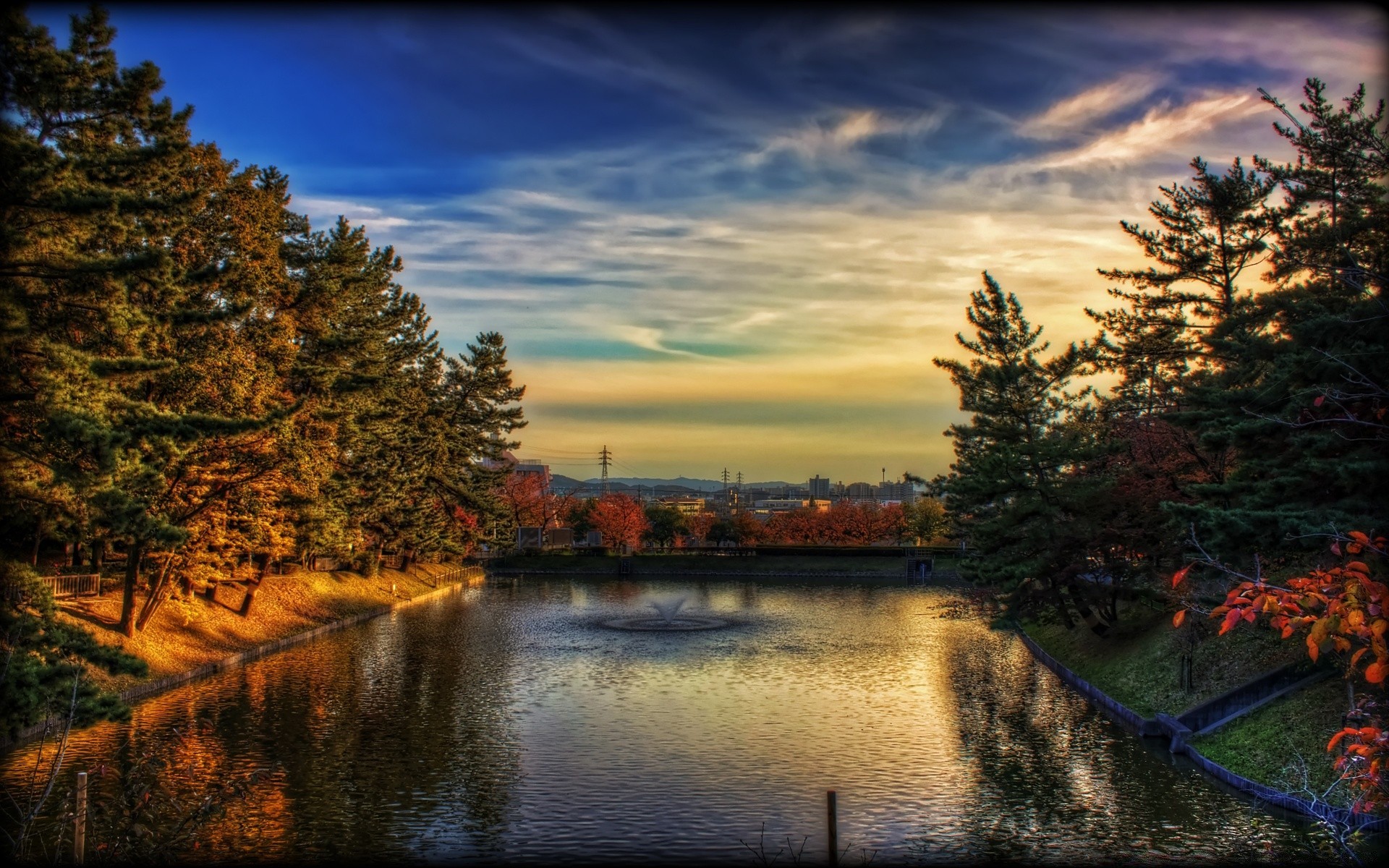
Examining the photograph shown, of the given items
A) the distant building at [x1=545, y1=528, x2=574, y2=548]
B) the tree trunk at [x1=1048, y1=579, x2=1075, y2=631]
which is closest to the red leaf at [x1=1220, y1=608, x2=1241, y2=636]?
the tree trunk at [x1=1048, y1=579, x2=1075, y2=631]

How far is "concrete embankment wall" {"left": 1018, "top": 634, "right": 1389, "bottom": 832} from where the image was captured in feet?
53.4

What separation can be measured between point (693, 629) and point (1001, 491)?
2039 centimetres

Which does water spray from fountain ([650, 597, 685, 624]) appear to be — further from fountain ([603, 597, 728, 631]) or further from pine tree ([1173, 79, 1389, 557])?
pine tree ([1173, 79, 1389, 557])

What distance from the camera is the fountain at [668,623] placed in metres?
47.7

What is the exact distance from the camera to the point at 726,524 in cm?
10788

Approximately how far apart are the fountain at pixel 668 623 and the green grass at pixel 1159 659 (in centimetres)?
1800

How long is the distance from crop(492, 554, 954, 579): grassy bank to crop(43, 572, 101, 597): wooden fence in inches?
2069

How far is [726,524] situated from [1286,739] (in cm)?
8836

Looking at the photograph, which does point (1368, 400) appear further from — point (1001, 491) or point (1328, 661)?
point (1001, 491)

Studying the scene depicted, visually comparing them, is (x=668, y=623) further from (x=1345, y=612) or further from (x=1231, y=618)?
(x=1231, y=618)

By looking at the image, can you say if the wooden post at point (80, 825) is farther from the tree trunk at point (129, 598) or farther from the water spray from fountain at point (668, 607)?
the water spray from fountain at point (668, 607)

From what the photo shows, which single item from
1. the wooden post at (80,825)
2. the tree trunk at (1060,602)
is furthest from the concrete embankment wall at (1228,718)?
the wooden post at (80,825)

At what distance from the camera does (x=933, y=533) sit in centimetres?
9969

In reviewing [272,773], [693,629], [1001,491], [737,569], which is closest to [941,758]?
[1001,491]
